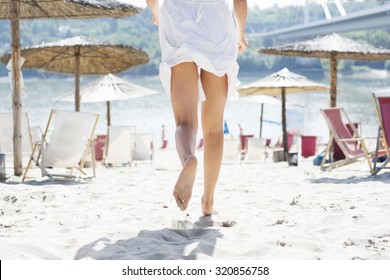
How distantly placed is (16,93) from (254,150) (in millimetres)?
6076

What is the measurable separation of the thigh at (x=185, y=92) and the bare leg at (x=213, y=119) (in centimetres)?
10

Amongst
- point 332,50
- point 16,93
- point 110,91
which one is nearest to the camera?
point 16,93

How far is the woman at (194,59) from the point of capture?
2.31m

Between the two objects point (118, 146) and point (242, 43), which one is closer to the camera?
point (242, 43)

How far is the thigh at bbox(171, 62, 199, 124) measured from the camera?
231cm

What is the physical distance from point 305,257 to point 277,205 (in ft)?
5.06

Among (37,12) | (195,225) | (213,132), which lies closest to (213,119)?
(213,132)

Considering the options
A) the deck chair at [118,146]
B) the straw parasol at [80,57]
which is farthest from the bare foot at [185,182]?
the straw parasol at [80,57]

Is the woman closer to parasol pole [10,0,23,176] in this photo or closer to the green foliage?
parasol pole [10,0,23,176]

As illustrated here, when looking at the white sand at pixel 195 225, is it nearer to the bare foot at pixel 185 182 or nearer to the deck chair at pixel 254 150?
the bare foot at pixel 185 182

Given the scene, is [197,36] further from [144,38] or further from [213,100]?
[144,38]

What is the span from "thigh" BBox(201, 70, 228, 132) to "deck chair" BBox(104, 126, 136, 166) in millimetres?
6368

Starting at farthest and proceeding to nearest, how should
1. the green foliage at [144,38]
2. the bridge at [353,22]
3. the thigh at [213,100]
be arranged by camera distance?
the green foliage at [144,38]
the bridge at [353,22]
the thigh at [213,100]

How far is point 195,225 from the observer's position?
262 cm
